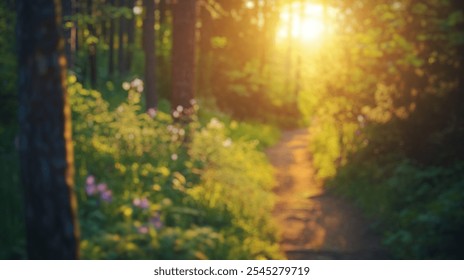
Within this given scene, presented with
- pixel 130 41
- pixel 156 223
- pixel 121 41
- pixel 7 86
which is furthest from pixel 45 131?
pixel 130 41

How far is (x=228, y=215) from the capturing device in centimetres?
880

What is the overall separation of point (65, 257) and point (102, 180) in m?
3.23

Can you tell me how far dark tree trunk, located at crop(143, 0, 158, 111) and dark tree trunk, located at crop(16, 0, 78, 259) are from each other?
1079 centimetres

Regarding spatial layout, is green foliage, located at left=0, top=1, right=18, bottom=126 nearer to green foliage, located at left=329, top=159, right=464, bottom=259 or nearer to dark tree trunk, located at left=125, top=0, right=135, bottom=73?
green foliage, located at left=329, top=159, right=464, bottom=259

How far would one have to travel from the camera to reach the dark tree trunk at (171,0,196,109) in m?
11.4

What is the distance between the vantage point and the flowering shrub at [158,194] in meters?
6.52

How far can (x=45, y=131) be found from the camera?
176 inches

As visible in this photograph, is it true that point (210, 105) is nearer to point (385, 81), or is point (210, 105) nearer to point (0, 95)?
point (385, 81)

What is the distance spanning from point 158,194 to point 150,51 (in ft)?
26.6

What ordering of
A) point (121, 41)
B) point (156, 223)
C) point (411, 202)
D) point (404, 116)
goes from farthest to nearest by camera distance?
1. point (121, 41)
2. point (404, 116)
3. point (411, 202)
4. point (156, 223)

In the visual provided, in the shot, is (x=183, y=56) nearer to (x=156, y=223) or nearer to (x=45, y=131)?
(x=156, y=223)

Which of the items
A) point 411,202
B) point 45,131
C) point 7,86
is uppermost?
point 7,86

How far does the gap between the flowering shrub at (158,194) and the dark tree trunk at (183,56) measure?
45 centimetres
